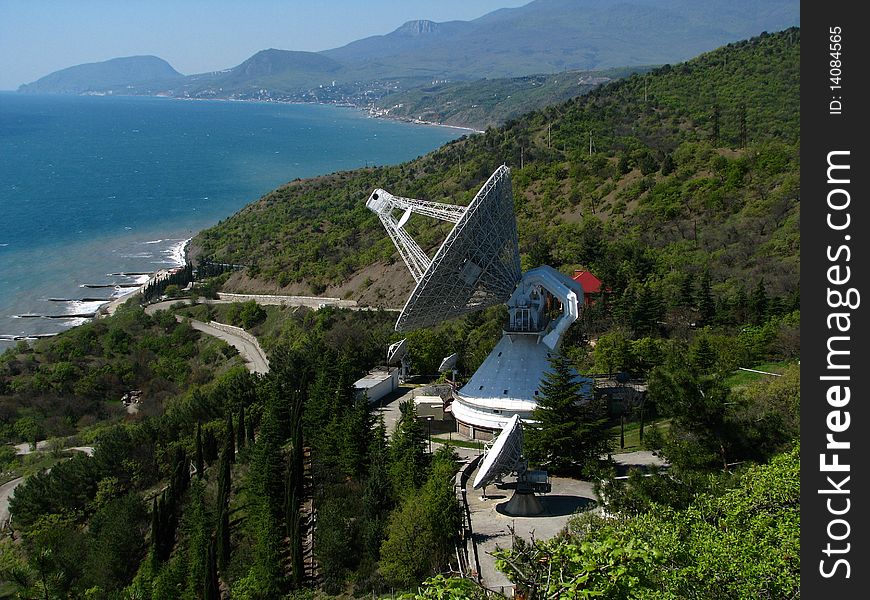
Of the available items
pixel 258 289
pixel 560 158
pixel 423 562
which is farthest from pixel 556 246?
pixel 423 562

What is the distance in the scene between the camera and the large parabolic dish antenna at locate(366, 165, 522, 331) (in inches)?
1420

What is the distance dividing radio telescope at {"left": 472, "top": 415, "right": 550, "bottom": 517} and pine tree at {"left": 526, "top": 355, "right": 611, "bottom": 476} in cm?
193

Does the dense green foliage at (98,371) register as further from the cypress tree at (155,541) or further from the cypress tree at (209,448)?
the cypress tree at (155,541)

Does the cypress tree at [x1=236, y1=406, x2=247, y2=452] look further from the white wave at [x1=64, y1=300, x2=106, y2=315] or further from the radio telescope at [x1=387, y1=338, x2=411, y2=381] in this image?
the white wave at [x1=64, y1=300, x2=106, y2=315]

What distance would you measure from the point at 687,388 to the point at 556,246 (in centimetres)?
4693

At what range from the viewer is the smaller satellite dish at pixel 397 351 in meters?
50.1

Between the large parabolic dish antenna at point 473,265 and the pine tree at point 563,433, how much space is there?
227 inches

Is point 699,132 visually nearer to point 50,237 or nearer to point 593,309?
point 593,309

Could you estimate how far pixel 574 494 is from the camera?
32.5 m

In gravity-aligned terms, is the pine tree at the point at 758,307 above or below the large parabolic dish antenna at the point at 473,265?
below

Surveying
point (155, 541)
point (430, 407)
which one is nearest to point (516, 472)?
point (430, 407)

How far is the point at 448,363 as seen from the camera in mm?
49219

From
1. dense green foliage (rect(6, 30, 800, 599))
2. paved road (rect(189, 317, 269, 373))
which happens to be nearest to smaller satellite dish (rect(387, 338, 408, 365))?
dense green foliage (rect(6, 30, 800, 599))

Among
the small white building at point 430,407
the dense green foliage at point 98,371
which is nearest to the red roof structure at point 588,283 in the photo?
the small white building at point 430,407
